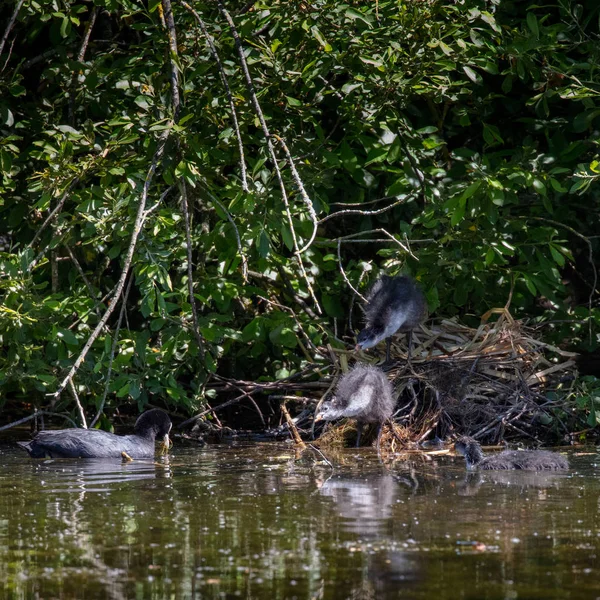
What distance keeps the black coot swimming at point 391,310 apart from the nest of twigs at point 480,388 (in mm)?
327

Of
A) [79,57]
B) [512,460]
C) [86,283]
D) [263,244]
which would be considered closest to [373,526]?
[512,460]

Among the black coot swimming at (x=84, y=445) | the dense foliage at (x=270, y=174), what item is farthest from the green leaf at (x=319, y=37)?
the black coot swimming at (x=84, y=445)

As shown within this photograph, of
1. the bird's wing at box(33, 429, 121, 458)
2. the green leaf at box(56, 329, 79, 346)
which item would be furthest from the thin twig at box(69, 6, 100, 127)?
the bird's wing at box(33, 429, 121, 458)

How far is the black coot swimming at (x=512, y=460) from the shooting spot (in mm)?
7020

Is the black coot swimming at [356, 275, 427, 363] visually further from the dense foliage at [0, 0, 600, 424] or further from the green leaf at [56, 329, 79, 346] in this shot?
the green leaf at [56, 329, 79, 346]

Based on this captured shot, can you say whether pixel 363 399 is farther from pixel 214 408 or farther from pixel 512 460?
pixel 214 408

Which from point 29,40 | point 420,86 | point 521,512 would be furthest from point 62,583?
point 29,40

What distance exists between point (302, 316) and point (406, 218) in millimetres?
1446

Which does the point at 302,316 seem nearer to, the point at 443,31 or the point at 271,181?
the point at 271,181

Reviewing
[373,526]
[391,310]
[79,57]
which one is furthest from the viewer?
[79,57]

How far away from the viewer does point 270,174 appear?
8.71m

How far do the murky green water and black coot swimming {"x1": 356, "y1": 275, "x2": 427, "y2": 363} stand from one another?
5.95 feet

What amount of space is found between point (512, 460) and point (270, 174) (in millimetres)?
2943

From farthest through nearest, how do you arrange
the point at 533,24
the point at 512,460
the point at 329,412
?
1. the point at 533,24
2. the point at 329,412
3. the point at 512,460
